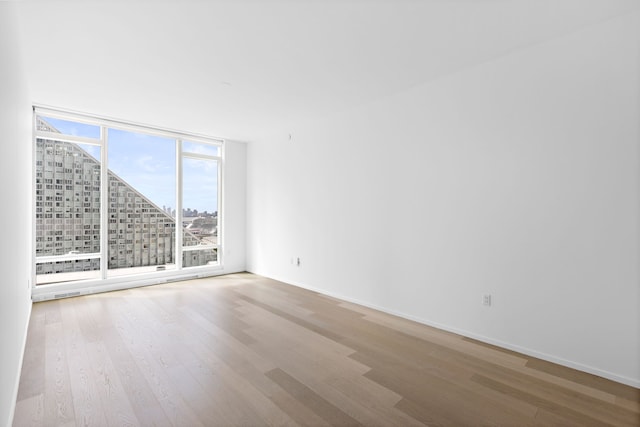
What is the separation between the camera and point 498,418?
6.37 feet

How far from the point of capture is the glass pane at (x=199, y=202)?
19.0 feet

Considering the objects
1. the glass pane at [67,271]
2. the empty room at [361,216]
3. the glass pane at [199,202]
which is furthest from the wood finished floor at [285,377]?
the glass pane at [199,202]

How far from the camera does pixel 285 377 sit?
2398 millimetres

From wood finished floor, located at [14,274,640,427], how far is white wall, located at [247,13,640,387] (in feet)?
1.05

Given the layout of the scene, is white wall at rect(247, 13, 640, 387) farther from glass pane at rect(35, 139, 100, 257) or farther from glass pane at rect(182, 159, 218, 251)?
glass pane at rect(35, 139, 100, 257)

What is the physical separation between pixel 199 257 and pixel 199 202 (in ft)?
3.43

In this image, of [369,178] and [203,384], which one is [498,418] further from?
[369,178]

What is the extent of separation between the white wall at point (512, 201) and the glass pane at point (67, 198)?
3.69 metres

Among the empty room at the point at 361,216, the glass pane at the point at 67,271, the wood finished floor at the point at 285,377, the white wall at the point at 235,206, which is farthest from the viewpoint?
the white wall at the point at 235,206

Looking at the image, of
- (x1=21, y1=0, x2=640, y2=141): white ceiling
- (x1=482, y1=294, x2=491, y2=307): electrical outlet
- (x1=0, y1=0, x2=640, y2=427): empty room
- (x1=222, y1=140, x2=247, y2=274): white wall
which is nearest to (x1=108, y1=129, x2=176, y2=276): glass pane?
(x1=0, y1=0, x2=640, y2=427): empty room

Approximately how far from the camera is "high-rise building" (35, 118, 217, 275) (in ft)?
14.5

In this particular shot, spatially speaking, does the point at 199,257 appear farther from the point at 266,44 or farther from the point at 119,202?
the point at 266,44

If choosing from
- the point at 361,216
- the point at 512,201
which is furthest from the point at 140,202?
the point at 512,201

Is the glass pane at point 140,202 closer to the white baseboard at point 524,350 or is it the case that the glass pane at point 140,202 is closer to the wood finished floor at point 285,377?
the wood finished floor at point 285,377
